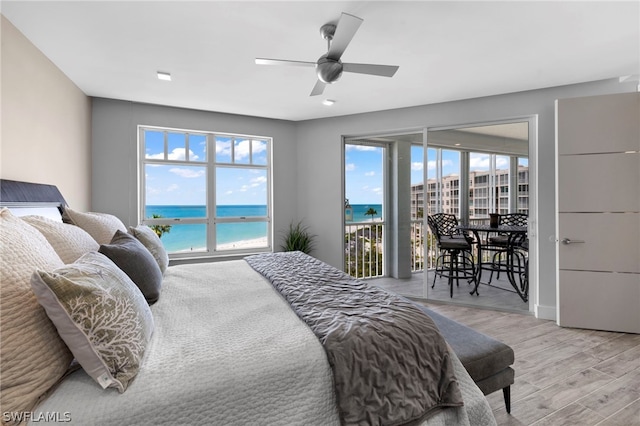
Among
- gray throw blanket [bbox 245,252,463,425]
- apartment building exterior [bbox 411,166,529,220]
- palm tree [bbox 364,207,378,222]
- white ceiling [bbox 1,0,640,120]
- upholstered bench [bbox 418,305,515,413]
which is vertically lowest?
upholstered bench [bbox 418,305,515,413]

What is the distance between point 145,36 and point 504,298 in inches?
182

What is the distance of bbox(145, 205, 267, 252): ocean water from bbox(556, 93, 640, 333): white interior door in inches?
150

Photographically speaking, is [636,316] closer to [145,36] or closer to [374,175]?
[374,175]

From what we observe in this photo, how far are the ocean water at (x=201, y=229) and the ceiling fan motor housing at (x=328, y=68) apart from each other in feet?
9.45

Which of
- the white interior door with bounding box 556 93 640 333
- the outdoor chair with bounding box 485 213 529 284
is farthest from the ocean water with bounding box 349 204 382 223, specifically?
the white interior door with bounding box 556 93 640 333

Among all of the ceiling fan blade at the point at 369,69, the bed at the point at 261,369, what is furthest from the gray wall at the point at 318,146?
the bed at the point at 261,369

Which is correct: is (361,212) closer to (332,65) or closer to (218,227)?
(218,227)

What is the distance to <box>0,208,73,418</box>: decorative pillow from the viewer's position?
0.87 m

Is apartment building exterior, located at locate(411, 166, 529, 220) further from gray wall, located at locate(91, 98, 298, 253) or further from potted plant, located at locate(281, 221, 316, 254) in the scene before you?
gray wall, located at locate(91, 98, 298, 253)

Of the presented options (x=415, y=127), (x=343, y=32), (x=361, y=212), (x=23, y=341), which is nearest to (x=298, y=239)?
(x=361, y=212)

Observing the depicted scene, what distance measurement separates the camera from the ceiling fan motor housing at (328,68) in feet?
7.06

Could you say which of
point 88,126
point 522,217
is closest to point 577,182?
point 522,217

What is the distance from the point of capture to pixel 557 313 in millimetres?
3203

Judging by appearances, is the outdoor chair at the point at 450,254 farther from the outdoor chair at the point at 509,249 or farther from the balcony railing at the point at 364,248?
the balcony railing at the point at 364,248
